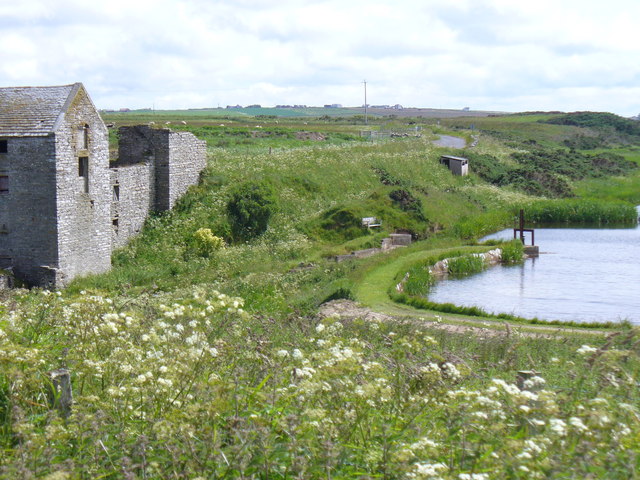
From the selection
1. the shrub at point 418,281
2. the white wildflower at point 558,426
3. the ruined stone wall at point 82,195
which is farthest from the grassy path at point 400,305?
the ruined stone wall at point 82,195

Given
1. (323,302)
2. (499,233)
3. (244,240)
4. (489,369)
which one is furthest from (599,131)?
(489,369)

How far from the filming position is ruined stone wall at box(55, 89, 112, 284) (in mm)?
25656

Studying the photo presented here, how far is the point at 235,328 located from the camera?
28.0ft

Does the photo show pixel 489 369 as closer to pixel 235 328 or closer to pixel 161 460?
pixel 235 328

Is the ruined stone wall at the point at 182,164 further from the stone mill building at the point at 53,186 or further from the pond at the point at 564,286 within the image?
the pond at the point at 564,286

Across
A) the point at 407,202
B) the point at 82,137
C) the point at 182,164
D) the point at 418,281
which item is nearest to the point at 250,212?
the point at 182,164

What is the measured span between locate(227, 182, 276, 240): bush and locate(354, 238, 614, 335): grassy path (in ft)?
18.3

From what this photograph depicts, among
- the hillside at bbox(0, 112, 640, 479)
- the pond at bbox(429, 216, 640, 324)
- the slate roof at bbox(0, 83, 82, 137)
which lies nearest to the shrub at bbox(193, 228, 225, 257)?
the slate roof at bbox(0, 83, 82, 137)

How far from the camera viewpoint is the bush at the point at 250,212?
31.6m

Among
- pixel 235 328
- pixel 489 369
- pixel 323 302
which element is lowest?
pixel 323 302

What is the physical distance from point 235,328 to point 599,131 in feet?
383

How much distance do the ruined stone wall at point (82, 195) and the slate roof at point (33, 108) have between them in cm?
31

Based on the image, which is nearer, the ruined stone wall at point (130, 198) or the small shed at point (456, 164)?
the ruined stone wall at point (130, 198)

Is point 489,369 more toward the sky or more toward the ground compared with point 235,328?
more toward the ground
